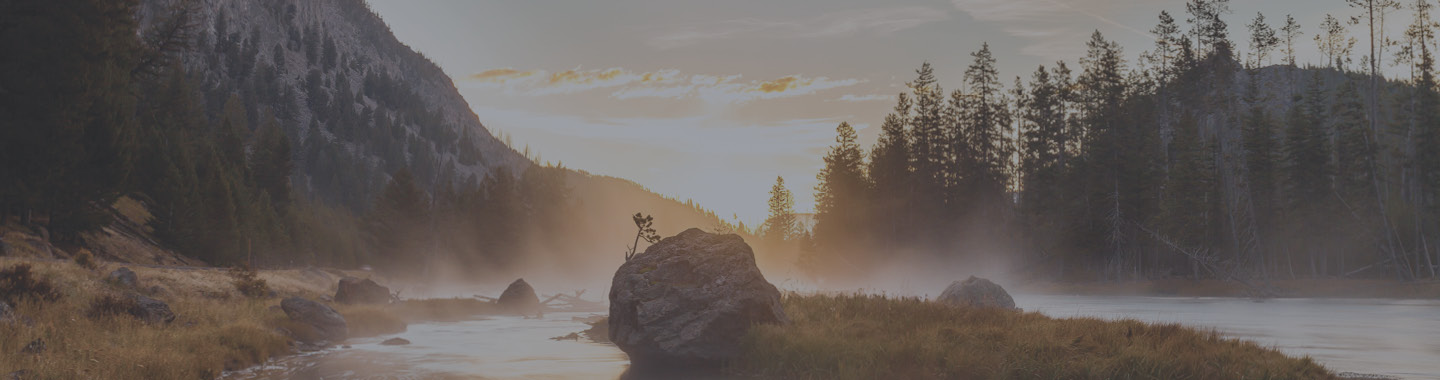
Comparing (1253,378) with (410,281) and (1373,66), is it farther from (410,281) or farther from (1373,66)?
(410,281)

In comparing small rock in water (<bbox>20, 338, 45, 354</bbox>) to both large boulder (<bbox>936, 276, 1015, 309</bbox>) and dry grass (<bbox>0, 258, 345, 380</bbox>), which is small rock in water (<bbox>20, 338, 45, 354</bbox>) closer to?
dry grass (<bbox>0, 258, 345, 380</bbox>)

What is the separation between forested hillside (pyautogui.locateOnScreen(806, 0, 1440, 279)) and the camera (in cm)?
6725

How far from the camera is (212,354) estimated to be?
18.9m

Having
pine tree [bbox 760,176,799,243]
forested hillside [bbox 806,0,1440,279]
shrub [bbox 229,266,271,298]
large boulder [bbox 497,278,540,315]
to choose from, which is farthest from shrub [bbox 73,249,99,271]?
pine tree [bbox 760,176,799,243]

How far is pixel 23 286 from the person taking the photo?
1945 centimetres

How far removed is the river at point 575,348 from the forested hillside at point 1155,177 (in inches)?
781

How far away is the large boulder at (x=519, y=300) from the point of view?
49969mm

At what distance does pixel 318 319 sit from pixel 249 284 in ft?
28.6

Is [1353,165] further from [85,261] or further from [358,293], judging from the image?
[85,261]

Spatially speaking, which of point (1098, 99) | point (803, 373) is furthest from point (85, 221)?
point (1098, 99)

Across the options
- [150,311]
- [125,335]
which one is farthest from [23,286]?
[125,335]

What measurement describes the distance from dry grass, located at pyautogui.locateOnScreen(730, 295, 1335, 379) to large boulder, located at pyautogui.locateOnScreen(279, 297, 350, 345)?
16575mm

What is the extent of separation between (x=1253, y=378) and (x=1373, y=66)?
66.7 meters

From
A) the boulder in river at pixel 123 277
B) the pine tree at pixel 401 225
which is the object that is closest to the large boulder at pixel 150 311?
the boulder in river at pixel 123 277
